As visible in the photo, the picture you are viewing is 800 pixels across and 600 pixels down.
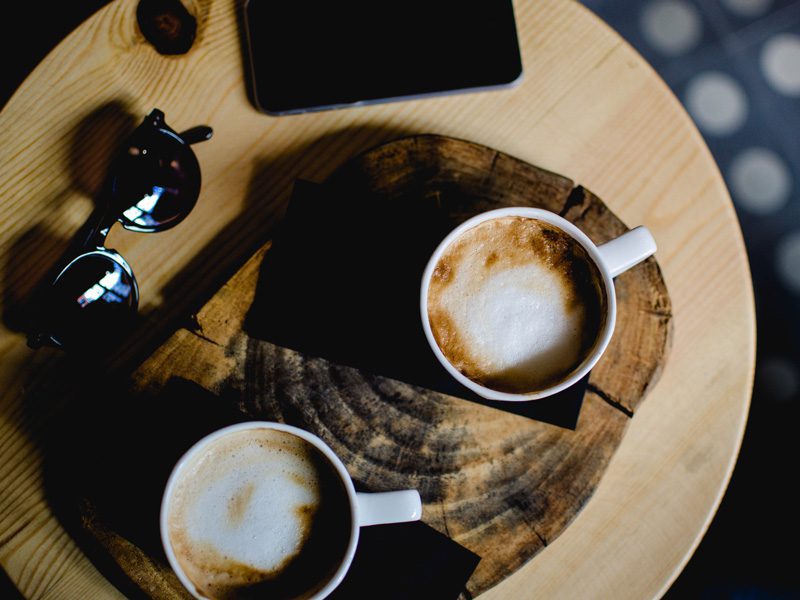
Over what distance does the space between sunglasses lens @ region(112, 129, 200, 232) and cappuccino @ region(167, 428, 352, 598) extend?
34cm

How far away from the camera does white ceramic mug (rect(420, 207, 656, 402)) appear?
71 centimetres

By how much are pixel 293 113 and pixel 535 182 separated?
0.35 m

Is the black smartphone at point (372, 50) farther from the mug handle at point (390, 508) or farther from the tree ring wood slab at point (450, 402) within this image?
the mug handle at point (390, 508)

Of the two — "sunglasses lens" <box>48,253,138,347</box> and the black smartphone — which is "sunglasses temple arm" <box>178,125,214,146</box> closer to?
the black smartphone

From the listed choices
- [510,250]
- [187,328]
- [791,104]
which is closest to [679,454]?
[510,250]

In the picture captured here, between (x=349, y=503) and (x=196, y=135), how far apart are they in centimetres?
53

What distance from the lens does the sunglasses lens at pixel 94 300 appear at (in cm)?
85

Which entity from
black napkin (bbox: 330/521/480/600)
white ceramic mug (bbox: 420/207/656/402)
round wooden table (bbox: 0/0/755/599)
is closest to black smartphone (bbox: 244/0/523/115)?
round wooden table (bbox: 0/0/755/599)

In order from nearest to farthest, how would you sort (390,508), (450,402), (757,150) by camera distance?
1. (390,508)
2. (450,402)
3. (757,150)

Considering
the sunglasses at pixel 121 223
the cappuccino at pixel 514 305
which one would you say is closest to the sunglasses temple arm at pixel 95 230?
the sunglasses at pixel 121 223

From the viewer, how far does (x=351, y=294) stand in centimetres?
80

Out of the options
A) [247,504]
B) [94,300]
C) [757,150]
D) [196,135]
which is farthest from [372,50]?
[757,150]

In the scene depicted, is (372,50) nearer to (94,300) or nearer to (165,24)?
(165,24)

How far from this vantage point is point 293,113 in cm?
89
